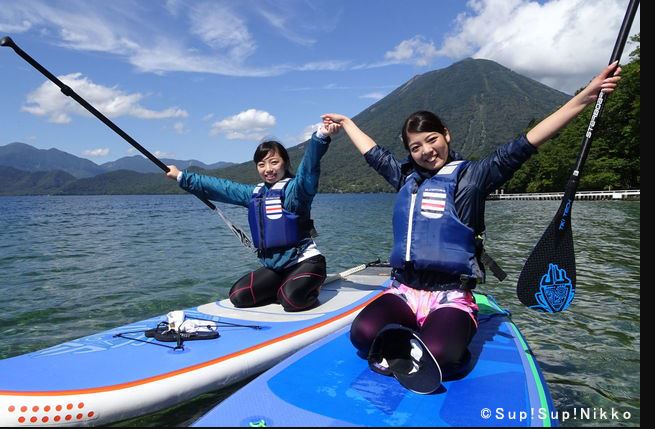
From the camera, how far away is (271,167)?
5723mm

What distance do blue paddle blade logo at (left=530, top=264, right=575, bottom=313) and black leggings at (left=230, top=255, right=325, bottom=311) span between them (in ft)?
8.55

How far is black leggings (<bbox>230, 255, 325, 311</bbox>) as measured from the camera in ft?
18.0

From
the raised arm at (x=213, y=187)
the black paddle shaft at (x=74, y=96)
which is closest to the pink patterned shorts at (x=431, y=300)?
the raised arm at (x=213, y=187)

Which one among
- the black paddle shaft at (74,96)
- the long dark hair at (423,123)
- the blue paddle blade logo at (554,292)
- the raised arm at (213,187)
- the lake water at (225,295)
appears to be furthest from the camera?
the raised arm at (213,187)

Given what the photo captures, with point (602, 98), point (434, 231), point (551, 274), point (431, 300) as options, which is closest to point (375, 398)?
point (431, 300)

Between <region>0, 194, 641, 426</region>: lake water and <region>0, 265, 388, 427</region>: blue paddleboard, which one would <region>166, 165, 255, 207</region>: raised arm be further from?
<region>0, 194, 641, 426</region>: lake water

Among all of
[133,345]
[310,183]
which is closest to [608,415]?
[310,183]

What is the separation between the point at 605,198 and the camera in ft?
168

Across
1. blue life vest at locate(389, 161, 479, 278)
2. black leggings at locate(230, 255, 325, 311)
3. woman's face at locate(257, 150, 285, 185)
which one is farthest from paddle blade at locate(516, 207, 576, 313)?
woman's face at locate(257, 150, 285, 185)

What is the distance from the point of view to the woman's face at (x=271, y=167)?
5715mm

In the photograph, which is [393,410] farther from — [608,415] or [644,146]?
[644,146]

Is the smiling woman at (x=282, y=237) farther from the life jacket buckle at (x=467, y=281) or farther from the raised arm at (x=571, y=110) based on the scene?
the raised arm at (x=571, y=110)

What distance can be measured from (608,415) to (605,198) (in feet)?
183

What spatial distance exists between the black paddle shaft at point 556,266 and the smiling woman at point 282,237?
8.29 feet
